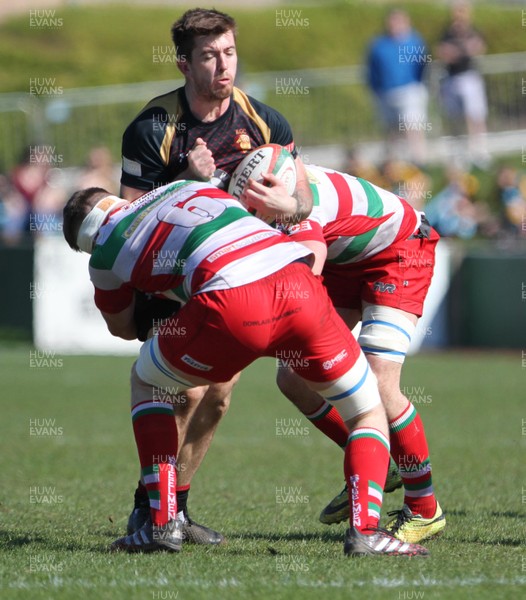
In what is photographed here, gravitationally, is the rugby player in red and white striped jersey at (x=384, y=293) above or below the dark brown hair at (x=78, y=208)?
below

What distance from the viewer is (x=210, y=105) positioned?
587cm

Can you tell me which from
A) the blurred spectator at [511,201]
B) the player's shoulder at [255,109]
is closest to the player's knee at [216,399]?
the player's shoulder at [255,109]

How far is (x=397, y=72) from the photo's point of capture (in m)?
19.0

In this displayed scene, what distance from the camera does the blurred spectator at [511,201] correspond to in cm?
1869

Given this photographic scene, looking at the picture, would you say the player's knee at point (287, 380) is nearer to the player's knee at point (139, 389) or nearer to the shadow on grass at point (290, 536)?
the shadow on grass at point (290, 536)

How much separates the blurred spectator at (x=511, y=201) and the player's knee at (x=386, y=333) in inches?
506

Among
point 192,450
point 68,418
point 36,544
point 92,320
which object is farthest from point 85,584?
point 92,320

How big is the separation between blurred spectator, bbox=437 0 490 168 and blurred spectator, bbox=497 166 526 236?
1815 millimetres

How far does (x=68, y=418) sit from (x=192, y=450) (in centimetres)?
545

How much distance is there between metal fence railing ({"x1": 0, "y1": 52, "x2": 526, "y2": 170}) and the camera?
20859 mm

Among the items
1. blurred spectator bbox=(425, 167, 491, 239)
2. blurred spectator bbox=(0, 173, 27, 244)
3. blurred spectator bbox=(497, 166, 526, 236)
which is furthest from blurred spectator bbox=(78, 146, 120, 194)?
blurred spectator bbox=(497, 166, 526, 236)

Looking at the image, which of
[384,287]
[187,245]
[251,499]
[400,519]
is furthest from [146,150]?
[251,499]

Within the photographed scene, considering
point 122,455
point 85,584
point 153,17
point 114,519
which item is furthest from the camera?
point 153,17

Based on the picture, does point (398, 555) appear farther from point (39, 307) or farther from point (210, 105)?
point (39, 307)
